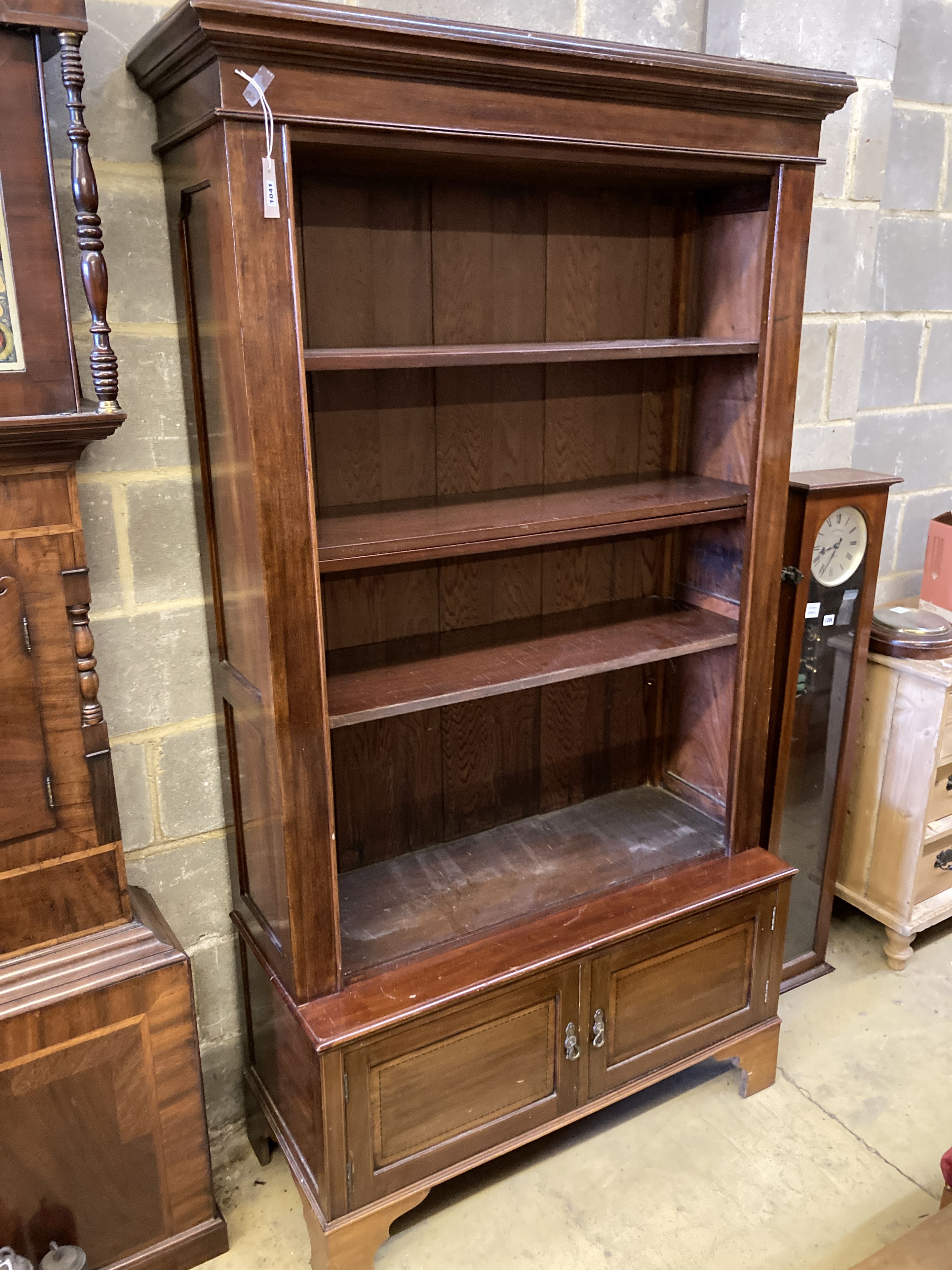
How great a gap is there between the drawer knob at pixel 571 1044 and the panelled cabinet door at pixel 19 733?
0.99 metres

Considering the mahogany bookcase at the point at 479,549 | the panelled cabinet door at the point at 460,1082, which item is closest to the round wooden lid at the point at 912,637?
the mahogany bookcase at the point at 479,549

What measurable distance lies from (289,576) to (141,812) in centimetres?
66

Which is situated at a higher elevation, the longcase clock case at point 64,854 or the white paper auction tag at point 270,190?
the white paper auction tag at point 270,190

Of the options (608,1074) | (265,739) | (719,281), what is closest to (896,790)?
(608,1074)

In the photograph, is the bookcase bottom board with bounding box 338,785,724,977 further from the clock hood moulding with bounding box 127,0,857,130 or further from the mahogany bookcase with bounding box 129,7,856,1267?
the clock hood moulding with bounding box 127,0,857,130

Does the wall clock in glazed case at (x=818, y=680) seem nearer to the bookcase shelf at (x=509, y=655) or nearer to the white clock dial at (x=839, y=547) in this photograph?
the white clock dial at (x=839, y=547)

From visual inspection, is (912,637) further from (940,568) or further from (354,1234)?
(354,1234)

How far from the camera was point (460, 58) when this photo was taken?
51.1 inches

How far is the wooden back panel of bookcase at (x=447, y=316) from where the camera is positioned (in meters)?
1.29

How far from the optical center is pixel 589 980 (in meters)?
1.79

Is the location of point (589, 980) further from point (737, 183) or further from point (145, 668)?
point (737, 183)

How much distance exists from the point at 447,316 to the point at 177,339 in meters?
0.49

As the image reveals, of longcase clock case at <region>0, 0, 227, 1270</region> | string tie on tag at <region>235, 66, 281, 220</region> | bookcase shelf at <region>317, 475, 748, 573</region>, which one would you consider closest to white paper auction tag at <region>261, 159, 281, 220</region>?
string tie on tag at <region>235, 66, 281, 220</region>

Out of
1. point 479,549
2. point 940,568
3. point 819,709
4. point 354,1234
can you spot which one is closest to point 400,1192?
point 354,1234
